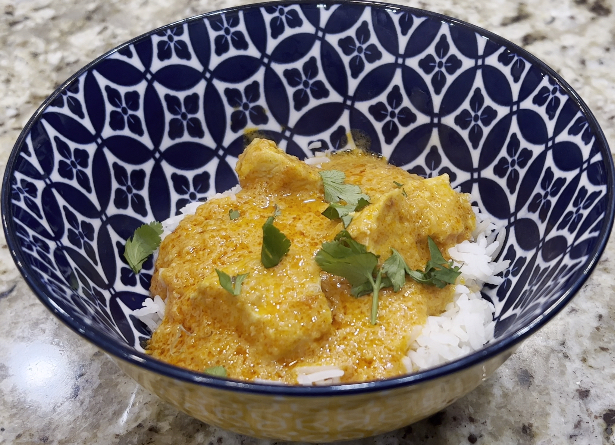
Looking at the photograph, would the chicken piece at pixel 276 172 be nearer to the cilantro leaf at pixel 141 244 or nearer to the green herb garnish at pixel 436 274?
the cilantro leaf at pixel 141 244

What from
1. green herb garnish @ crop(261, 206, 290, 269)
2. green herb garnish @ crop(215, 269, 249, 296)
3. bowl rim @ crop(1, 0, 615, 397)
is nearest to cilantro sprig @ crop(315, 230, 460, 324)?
green herb garnish @ crop(261, 206, 290, 269)

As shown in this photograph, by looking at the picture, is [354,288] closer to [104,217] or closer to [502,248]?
[502,248]

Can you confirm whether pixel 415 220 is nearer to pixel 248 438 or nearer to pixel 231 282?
pixel 231 282

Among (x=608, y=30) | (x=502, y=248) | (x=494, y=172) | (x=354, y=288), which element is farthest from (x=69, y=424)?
(x=608, y=30)

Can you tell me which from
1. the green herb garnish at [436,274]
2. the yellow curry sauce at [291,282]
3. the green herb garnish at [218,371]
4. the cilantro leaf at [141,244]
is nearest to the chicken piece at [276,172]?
the yellow curry sauce at [291,282]

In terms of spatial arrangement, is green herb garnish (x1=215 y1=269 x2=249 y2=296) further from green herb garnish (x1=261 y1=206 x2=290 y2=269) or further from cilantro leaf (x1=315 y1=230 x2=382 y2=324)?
cilantro leaf (x1=315 y1=230 x2=382 y2=324)
